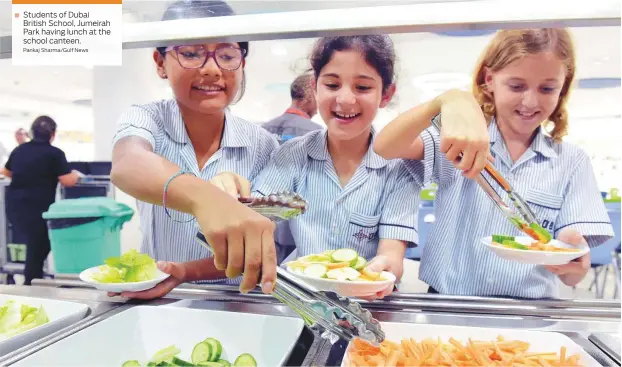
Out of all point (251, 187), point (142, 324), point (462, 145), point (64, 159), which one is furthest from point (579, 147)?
point (64, 159)

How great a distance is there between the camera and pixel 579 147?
1.25 meters

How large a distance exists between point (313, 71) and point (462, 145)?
23.7 inches

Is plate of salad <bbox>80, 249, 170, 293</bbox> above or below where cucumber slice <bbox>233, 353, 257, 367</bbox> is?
above

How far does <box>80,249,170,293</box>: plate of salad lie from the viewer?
3.29ft

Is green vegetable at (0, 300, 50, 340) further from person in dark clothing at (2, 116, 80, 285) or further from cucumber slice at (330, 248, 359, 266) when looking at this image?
cucumber slice at (330, 248, 359, 266)

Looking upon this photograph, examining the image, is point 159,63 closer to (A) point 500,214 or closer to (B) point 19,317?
(B) point 19,317

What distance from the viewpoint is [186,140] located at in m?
1.26

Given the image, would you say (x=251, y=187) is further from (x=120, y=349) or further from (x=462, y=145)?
(x=462, y=145)

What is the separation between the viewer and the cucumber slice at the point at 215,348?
2.94 feet

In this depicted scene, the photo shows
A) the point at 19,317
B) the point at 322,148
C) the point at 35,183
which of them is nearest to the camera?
the point at 19,317

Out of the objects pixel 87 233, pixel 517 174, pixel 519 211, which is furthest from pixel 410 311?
pixel 87 233

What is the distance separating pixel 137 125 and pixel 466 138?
2.88 ft

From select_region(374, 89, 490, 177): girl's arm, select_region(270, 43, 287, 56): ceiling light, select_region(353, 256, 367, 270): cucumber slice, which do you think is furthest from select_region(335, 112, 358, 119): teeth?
select_region(353, 256, 367, 270): cucumber slice

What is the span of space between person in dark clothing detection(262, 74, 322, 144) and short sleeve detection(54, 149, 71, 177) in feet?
2.39
